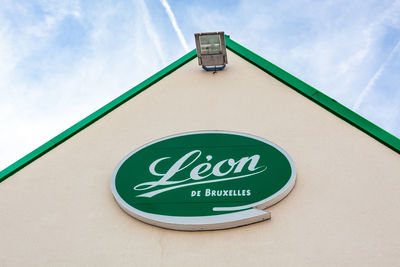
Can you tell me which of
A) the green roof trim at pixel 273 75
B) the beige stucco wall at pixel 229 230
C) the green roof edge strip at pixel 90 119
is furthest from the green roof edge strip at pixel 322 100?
the green roof edge strip at pixel 90 119

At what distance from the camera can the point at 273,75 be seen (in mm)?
6605

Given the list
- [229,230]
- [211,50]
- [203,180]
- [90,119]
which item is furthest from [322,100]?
[90,119]

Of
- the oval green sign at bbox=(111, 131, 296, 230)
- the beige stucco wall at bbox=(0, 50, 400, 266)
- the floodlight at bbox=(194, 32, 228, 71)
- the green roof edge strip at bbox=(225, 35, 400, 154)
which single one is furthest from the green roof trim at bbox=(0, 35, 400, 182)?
the oval green sign at bbox=(111, 131, 296, 230)

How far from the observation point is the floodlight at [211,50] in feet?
21.7

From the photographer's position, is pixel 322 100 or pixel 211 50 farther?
pixel 211 50

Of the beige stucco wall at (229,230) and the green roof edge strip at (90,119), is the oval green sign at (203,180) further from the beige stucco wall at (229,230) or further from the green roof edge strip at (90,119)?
the green roof edge strip at (90,119)

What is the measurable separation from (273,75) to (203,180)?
3.01m

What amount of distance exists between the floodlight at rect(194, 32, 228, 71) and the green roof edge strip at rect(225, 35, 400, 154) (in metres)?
0.68

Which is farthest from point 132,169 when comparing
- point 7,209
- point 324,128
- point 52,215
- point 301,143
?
point 324,128

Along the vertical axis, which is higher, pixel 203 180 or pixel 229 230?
pixel 203 180

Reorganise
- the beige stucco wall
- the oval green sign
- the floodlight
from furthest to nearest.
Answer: the floodlight → the oval green sign → the beige stucco wall

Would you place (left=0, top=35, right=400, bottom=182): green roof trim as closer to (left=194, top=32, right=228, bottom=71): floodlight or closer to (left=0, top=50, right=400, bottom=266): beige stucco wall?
(left=0, top=50, right=400, bottom=266): beige stucco wall

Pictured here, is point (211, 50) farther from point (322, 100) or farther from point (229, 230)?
point (229, 230)

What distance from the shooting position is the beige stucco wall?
3.85 meters
